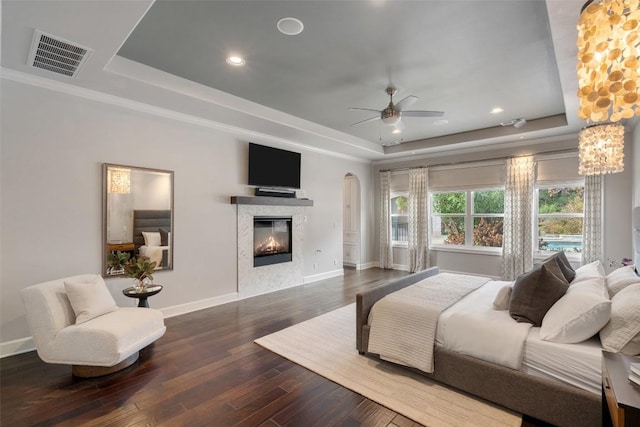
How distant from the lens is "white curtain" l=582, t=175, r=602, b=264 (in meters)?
5.02

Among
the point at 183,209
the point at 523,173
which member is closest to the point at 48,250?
the point at 183,209

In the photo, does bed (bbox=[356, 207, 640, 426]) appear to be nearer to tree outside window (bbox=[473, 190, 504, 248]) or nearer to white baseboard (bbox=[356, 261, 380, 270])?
tree outside window (bbox=[473, 190, 504, 248])

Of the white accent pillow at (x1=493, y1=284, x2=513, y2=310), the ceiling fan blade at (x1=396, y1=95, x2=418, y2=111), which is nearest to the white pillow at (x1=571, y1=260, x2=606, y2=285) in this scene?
the white accent pillow at (x1=493, y1=284, x2=513, y2=310)

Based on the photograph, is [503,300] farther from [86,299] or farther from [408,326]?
[86,299]

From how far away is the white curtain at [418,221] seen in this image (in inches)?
281

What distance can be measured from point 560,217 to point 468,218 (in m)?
1.63

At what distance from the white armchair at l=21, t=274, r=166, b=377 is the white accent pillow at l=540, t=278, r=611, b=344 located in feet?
11.2

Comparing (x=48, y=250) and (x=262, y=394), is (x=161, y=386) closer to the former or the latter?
(x=262, y=394)

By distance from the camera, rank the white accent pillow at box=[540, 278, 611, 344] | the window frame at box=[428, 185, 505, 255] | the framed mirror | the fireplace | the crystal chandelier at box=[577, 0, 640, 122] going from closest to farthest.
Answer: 1. the crystal chandelier at box=[577, 0, 640, 122]
2. the white accent pillow at box=[540, 278, 611, 344]
3. the framed mirror
4. the fireplace
5. the window frame at box=[428, 185, 505, 255]

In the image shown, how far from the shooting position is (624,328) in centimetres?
190

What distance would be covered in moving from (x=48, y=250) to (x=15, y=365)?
1139 mm

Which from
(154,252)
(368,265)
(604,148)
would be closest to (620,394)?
(604,148)

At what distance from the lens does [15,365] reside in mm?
2859

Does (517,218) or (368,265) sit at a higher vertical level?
(517,218)
